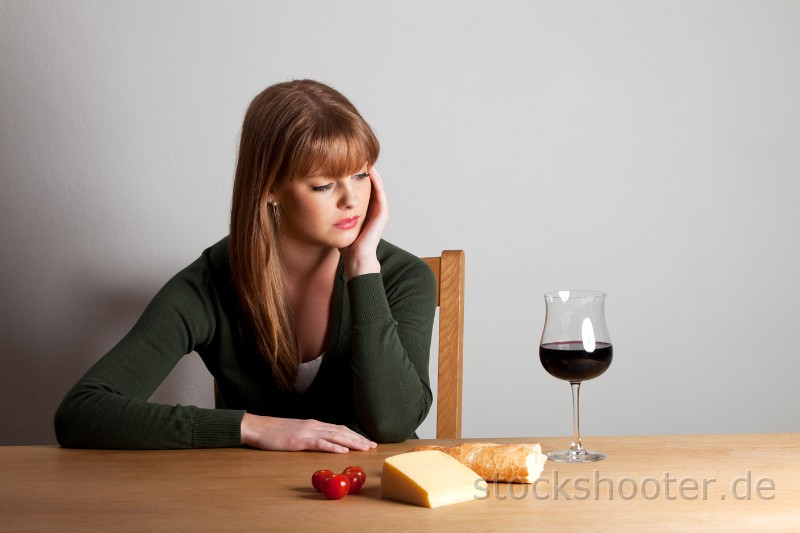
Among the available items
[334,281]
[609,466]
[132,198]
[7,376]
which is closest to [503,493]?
[609,466]

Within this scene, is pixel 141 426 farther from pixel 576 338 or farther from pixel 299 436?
pixel 576 338

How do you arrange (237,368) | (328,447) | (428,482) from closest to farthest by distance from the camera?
(428,482), (328,447), (237,368)

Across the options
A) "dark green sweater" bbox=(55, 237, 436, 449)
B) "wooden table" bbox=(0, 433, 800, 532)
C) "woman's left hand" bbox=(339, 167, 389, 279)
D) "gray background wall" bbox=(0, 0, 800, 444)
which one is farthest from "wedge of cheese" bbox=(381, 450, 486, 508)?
"gray background wall" bbox=(0, 0, 800, 444)

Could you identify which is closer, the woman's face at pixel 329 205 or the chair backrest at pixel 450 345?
the woman's face at pixel 329 205

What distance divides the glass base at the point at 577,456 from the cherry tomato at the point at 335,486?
1.06ft

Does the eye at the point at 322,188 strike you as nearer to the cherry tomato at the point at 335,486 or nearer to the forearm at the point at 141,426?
the forearm at the point at 141,426

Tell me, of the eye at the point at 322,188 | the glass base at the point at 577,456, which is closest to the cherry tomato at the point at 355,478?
the glass base at the point at 577,456

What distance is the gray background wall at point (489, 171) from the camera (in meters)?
2.23

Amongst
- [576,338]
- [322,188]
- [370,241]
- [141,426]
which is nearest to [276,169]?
[322,188]

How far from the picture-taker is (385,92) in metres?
2.28

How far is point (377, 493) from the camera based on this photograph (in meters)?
1.08

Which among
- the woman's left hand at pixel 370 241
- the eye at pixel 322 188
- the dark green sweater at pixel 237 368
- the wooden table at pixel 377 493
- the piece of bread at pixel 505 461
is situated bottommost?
the wooden table at pixel 377 493

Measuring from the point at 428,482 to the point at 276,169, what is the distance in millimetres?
796

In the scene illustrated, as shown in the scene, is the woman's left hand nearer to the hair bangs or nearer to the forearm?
the hair bangs
